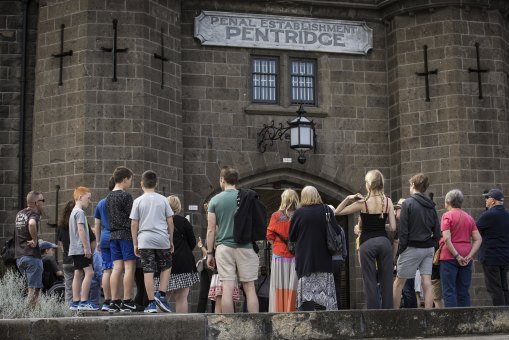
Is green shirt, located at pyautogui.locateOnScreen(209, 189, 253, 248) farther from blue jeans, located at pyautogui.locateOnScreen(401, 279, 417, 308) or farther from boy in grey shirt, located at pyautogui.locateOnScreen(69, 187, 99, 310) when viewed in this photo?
blue jeans, located at pyautogui.locateOnScreen(401, 279, 417, 308)

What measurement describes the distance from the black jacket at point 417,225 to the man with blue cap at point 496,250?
1494mm

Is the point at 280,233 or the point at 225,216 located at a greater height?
the point at 225,216

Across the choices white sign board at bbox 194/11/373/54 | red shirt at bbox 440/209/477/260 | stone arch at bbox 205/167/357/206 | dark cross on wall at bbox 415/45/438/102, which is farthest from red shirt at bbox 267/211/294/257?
dark cross on wall at bbox 415/45/438/102

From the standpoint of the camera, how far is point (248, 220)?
413 inches

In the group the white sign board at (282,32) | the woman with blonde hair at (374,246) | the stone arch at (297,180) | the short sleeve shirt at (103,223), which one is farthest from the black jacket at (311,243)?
the white sign board at (282,32)

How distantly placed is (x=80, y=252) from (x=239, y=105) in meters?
8.01

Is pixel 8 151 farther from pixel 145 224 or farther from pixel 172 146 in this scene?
pixel 145 224

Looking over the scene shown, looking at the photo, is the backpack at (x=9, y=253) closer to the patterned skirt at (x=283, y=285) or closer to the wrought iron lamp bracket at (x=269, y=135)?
the patterned skirt at (x=283, y=285)

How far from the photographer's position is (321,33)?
64.8 ft

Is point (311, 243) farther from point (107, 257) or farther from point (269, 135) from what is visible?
point (269, 135)

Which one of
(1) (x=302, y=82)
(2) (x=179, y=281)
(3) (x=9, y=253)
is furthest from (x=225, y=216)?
(1) (x=302, y=82)

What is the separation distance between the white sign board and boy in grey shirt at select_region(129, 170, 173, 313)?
889cm

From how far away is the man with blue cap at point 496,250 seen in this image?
11.6 m

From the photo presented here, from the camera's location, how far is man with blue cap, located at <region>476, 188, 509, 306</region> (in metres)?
11.6
